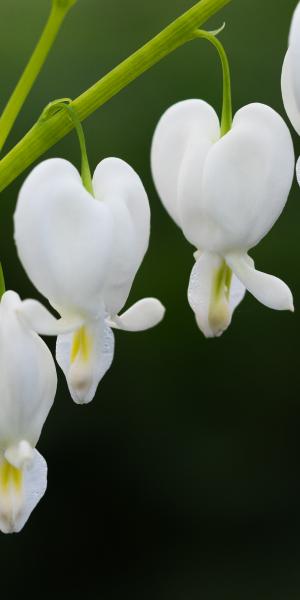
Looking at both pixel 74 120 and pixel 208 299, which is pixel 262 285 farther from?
pixel 74 120

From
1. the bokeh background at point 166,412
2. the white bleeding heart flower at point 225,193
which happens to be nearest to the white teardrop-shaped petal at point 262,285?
the white bleeding heart flower at point 225,193

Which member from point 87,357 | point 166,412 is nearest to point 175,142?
point 87,357

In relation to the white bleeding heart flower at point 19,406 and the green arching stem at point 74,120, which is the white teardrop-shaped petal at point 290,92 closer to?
the green arching stem at point 74,120

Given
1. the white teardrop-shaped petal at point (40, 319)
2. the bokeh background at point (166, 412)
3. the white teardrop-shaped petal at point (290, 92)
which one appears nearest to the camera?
the white teardrop-shaped petal at point (40, 319)

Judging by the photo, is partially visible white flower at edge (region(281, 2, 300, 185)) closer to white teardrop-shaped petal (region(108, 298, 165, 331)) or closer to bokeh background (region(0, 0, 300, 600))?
white teardrop-shaped petal (region(108, 298, 165, 331))

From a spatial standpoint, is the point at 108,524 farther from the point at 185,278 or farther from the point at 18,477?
the point at 18,477

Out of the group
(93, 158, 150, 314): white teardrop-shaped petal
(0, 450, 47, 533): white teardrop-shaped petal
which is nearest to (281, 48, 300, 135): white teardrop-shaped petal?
(93, 158, 150, 314): white teardrop-shaped petal
